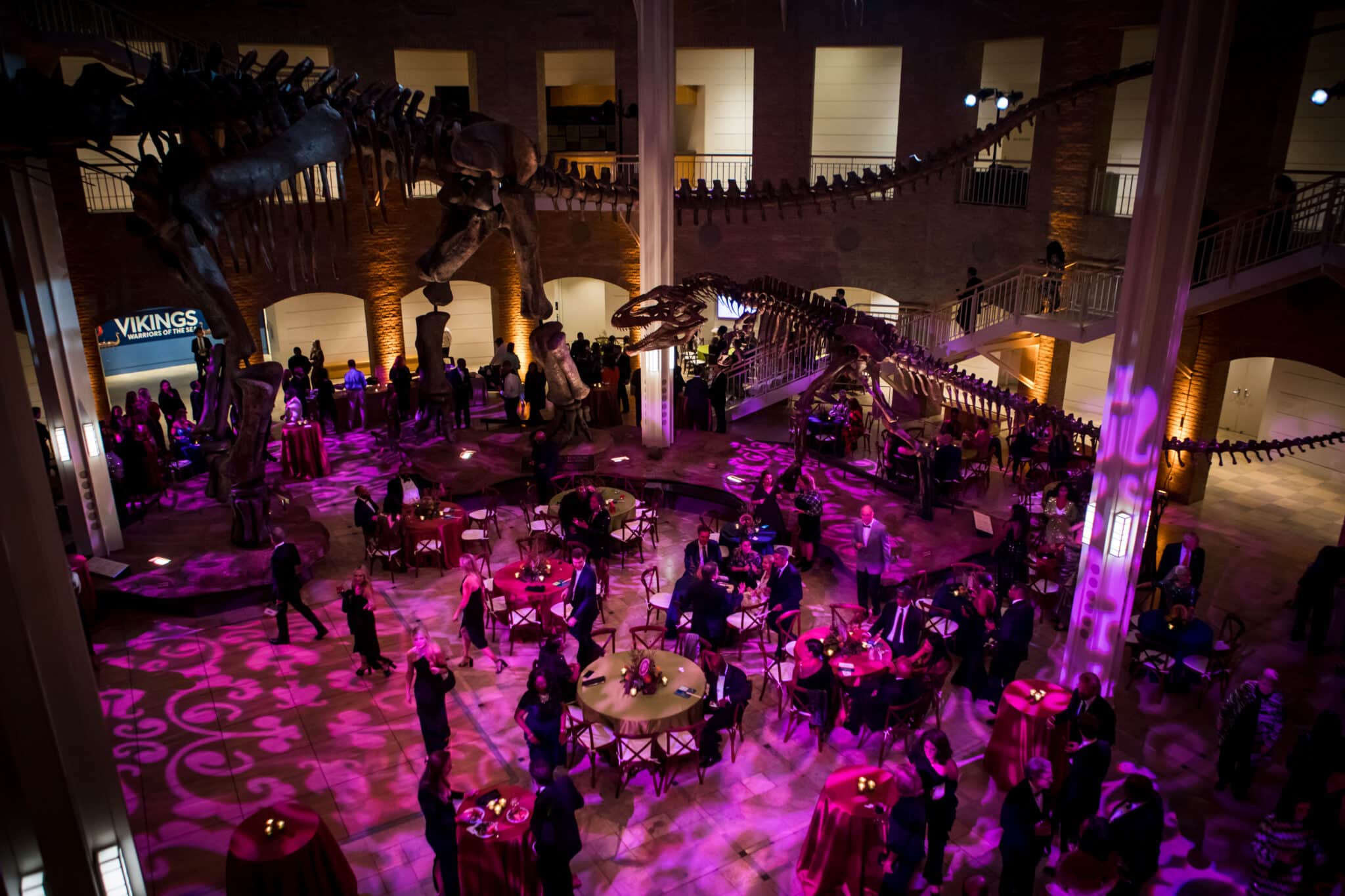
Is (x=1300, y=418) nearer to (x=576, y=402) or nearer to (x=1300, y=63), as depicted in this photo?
(x=1300, y=63)

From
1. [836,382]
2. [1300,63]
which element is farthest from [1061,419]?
[1300,63]

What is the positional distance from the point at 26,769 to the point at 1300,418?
17.6 m

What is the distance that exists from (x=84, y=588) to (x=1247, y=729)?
10.6m

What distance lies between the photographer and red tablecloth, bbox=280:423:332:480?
14.0m

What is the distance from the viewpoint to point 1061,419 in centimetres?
1032

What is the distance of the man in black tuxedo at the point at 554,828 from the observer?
5.96 meters

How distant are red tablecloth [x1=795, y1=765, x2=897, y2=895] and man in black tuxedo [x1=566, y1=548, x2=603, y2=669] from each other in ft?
9.94

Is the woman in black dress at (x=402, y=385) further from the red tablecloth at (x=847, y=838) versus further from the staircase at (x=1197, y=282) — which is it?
the red tablecloth at (x=847, y=838)

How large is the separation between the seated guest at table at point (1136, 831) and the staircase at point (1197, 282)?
17.8 ft

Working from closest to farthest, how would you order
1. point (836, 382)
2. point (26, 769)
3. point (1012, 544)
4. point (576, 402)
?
point (26, 769) < point (1012, 544) < point (836, 382) < point (576, 402)

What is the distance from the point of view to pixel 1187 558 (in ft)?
30.4

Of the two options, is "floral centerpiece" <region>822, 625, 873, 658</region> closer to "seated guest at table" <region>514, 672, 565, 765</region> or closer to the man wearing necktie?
the man wearing necktie

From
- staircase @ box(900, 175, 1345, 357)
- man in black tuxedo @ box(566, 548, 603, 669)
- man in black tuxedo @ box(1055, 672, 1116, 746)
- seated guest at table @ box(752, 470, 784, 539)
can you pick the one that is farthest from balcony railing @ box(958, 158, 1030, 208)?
man in black tuxedo @ box(1055, 672, 1116, 746)

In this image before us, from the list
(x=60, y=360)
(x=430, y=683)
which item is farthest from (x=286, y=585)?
(x=60, y=360)
